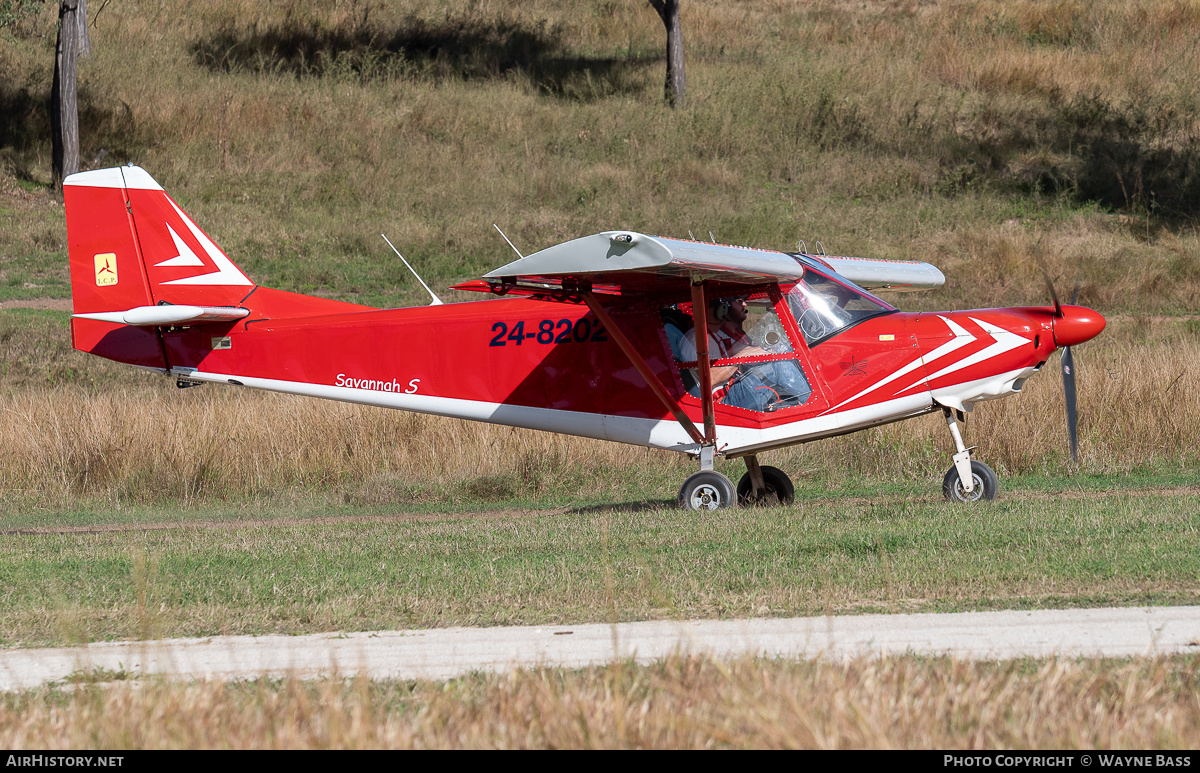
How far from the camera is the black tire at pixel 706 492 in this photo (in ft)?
35.9

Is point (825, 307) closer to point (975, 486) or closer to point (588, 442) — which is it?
point (975, 486)

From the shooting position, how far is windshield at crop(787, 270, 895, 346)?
10789 mm

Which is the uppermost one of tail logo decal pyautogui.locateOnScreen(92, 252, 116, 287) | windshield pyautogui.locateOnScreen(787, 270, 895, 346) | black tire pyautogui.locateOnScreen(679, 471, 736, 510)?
windshield pyautogui.locateOnScreen(787, 270, 895, 346)

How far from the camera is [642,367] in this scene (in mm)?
10859

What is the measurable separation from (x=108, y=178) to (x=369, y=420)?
14.8 ft

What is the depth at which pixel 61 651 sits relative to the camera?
6004 millimetres

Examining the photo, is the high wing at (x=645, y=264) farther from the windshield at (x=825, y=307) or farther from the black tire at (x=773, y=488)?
the black tire at (x=773, y=488)

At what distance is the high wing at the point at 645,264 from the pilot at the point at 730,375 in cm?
46

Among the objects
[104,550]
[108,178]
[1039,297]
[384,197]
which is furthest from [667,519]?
[384,197]

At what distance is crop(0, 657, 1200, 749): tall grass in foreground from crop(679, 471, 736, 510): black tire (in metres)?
6.37

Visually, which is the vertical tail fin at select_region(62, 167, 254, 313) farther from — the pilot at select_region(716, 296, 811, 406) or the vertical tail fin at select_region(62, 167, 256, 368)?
the pilot at select_region(716, 296, 811, 406)

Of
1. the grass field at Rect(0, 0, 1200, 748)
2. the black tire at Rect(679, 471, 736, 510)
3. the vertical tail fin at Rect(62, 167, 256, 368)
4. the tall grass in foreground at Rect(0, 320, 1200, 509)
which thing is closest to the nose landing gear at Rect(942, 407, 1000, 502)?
the grass field at Rect(0, 0, 1200, 748)
